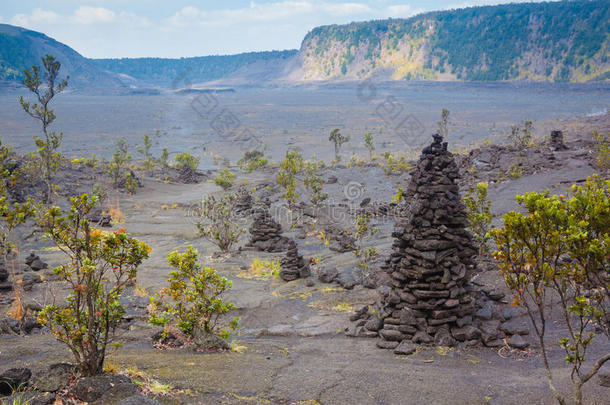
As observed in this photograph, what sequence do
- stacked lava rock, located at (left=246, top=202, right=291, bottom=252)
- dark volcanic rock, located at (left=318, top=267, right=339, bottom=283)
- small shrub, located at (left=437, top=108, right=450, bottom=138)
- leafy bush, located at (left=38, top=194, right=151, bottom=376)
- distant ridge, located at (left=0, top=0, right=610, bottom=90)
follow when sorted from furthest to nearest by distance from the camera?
distant ridge, located at (left=0, top=0, right=610, bottom=90)
small shrub, located at (left=437, top=108, right=450, bottom=138)
stacked lava rock, located at (left=246, top=202, right=291, bottom=252)
dark volcanic rock, located at (left=318, top=267, right=339, bottom=283)
leafy bush, located at (left=38, top=194, right=151, bottom=376)

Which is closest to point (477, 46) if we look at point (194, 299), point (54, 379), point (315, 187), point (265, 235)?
point (315, 187)

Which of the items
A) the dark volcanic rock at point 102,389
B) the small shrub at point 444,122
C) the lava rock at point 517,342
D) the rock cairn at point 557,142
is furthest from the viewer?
the small shrub at point 444,122

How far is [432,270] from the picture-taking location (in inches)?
338

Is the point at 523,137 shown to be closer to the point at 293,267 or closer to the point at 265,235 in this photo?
the point at 265,235

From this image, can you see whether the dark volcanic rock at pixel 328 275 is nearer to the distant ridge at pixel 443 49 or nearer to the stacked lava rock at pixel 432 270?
the stacked lava rock at pixel 432 270

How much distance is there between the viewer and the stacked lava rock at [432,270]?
8.44 metres

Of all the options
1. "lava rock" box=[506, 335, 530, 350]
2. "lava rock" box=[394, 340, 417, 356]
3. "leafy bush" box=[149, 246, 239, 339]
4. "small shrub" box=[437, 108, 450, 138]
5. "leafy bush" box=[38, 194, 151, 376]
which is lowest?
"lava rock" box=[394, 340, 417, 356]

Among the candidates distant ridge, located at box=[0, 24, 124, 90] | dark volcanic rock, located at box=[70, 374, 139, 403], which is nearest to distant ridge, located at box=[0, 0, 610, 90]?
distant ridge, located at box=[0, 24, 124, 90]

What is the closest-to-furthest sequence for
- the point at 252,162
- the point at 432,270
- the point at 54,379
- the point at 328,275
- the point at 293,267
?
the point at 54,379 < the point at 432,270 < the point at 328,275 < the point at 293,267 < the point at 252,162

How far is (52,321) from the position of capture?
6.05 m

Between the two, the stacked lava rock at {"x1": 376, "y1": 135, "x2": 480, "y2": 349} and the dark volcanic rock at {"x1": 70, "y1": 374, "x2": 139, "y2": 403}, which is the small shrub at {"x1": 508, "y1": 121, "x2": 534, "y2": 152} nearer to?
the stacked lava rock at {"x1": 376, "y1": 135, "x2": 480, "y2": 349}

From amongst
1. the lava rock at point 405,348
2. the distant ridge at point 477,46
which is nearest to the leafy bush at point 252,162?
the lava rock at point 405,348

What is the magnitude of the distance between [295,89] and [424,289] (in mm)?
151723

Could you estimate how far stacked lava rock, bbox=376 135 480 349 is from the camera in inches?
332
